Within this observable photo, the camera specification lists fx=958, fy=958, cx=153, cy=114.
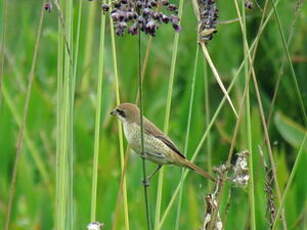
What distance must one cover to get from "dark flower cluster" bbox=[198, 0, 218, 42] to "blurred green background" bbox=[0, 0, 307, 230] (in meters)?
0.93

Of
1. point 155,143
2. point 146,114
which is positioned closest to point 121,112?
point 155,143

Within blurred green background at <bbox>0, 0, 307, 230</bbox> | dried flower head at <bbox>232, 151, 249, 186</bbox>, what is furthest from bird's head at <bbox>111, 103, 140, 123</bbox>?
dried flower head at <bbox>232, 151, 249, 186</bbox>

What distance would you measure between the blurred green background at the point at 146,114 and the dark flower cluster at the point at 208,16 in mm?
933

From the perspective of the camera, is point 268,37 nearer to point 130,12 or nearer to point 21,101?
point 21,101

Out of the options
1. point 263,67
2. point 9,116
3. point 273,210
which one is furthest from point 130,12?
point 263,67

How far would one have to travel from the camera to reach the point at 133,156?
4.37 meters

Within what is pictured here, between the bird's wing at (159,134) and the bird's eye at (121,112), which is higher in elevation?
the bird's eye at (121,112)

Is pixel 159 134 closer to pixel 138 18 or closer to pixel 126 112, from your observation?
pixel 126 112

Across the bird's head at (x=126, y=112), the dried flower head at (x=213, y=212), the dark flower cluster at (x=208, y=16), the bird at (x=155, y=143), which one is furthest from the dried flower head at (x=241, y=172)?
the bird's head at (x=126, y=112)

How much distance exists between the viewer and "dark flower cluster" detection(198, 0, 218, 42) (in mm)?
2035

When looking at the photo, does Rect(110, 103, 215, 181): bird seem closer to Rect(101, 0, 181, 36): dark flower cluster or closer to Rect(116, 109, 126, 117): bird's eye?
Rect(116, 109, 126, 117): bird's eye

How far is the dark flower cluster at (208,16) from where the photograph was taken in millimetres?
2035

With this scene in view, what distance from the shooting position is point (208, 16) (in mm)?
2049

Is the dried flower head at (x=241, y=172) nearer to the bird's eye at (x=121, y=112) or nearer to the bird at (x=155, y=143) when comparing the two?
the bird at (x=155, y=143)
